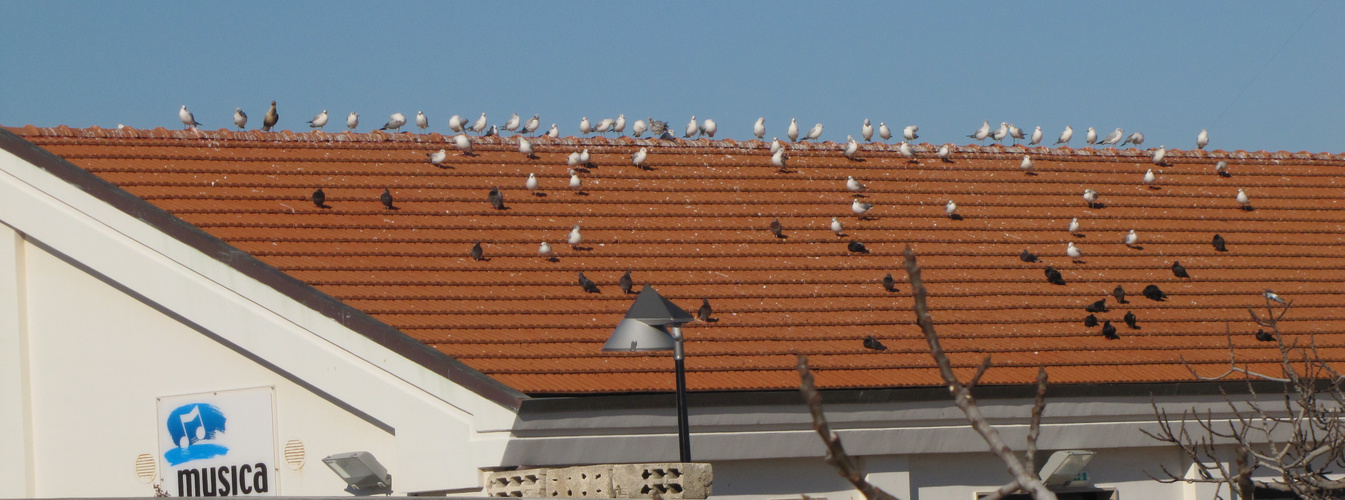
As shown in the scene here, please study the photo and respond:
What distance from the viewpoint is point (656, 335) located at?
9.15 metres

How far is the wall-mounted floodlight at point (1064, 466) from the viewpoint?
12.1 m

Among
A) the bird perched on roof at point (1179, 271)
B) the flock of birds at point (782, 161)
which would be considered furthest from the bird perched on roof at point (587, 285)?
the bird perched on roof at point (1179, 271)

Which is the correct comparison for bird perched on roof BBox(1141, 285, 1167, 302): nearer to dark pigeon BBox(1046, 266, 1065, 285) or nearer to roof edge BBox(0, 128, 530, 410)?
dark pigeon BBox(1046, 266, 1065, 285)

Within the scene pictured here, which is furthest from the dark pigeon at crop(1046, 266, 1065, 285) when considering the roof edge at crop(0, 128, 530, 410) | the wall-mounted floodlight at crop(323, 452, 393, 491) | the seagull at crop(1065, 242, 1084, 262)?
the wall-mounted floodlight at crop(323, 452, 393, 491)

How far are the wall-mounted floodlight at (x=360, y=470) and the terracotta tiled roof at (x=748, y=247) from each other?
0.96m

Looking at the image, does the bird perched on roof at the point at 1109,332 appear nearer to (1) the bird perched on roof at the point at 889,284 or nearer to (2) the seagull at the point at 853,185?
(1) the bird perched on roof at the point at 889,284

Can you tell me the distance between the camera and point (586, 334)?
39.4 ft

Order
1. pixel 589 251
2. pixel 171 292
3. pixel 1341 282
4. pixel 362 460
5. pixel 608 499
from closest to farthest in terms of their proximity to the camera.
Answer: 1. pixel 608 499
2. pixel 362 460
3. pixel 171 292
4. pixel 589 251
5. pixel 1341 282

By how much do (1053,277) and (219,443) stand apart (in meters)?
6.94

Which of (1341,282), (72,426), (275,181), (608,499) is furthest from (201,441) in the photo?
(1341,282)

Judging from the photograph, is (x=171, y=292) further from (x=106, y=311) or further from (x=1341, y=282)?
(x=1341, y=282)

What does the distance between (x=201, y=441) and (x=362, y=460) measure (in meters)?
1.56

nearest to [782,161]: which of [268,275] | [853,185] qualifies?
[853,185]

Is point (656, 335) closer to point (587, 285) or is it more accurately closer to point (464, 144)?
point (587, 285)
